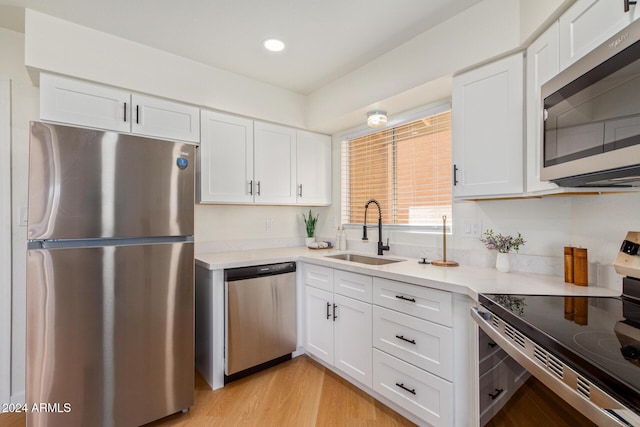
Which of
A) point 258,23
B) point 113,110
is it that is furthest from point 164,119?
point 258,23

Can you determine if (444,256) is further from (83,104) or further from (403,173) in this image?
(83,104)

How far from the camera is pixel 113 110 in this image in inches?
80.5

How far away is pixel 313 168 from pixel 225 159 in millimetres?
968

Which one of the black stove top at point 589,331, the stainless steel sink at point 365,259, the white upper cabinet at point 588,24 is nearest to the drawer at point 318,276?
the stainless steel sink at point 365,259

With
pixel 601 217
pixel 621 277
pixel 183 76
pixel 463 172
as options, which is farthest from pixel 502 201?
pixel 183 76

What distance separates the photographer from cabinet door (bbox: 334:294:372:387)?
203 centimetres

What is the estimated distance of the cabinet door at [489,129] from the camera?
162 centimetres

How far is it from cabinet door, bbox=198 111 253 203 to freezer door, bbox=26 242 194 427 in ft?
2.49

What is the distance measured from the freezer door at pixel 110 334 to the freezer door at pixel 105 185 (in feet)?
0.42

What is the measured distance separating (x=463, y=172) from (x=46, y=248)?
235 cm

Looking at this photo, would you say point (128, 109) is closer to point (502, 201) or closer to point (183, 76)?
point (183, 76)

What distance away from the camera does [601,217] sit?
4.96 feet

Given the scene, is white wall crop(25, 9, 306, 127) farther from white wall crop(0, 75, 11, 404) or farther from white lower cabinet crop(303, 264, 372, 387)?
white lower cabinet crop(303, 264, 372, 387)

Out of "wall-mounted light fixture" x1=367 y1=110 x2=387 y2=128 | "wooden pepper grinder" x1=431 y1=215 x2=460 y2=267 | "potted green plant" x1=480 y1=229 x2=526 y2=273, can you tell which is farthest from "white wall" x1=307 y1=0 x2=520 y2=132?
"potted green plant" x1=480 y1=229 x2=526 y2=273
